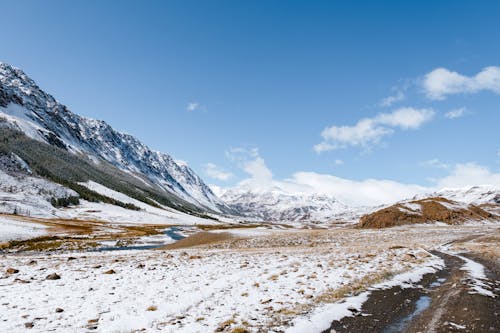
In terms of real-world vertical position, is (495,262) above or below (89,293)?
above

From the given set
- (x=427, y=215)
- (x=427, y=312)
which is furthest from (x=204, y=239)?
(x=427, y=215)

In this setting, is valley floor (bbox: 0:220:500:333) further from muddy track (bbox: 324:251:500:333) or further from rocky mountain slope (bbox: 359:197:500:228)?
rocky mountain slope (bbox: 359:197:500:228)

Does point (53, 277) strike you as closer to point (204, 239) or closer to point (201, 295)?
point (201, 295)

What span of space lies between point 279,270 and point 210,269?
14.6 ft

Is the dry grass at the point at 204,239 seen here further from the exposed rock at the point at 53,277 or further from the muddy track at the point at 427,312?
the muddy track at the point at 427,312

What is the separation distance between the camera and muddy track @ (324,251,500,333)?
10.7m

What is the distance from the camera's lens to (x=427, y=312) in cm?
1249

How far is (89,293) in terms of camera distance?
14.1 metres

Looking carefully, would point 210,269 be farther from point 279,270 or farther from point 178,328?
point 178,328

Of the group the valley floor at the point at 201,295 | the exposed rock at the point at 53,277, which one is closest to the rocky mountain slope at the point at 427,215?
the valley floor at the point at 201,295

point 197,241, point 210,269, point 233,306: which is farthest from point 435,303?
point 197,241


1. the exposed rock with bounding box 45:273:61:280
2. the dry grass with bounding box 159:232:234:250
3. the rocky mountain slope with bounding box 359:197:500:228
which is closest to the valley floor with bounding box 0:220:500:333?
the exposed rock with bounding box 45:273:61:280

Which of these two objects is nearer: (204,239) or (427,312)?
(427,312)

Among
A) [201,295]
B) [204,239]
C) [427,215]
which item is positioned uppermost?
[427,215]
